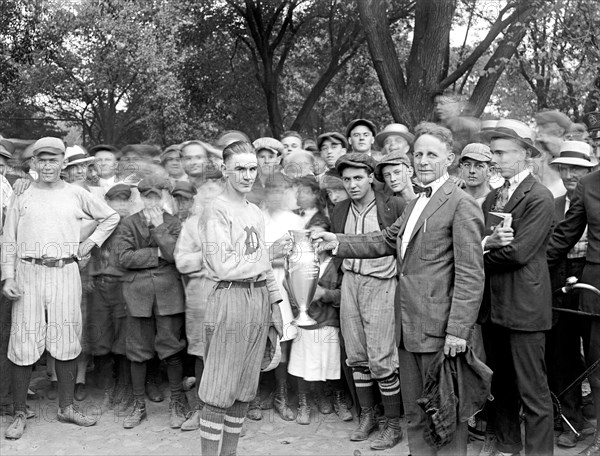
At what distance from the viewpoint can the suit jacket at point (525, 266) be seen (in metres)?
4.27

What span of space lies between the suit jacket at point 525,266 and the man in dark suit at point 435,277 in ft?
1.43

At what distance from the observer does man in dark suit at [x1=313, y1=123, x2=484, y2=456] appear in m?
3.88

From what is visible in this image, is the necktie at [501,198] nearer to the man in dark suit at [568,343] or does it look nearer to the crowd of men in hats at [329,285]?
the crowd of men in hats at [329,285]

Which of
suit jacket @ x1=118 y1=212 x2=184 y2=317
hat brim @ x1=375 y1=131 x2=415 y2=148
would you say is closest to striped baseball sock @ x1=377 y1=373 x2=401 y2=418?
suit jacket @ x1=118 y1=212 x2=184 y2=317

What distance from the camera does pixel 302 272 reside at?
425cm

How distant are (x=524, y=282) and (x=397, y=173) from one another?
1409 mm

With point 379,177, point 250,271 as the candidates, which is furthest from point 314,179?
point 250,271

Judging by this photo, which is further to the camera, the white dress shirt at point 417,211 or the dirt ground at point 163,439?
the dirt ground at point 163,439

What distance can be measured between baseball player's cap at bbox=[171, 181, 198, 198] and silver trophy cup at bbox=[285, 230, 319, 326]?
1.67m

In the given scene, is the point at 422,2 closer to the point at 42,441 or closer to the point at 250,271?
the point at 250,271

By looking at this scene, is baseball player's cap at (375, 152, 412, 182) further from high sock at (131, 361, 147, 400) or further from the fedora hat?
high sock at (131, 361, 147, 400)

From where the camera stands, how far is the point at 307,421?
5508 millimetres

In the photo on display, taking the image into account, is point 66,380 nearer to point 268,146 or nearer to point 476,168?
point 268,146

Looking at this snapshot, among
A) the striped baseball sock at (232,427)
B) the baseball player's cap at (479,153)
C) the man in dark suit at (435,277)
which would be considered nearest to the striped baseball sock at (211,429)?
the striped baseball sock at (232,427)
